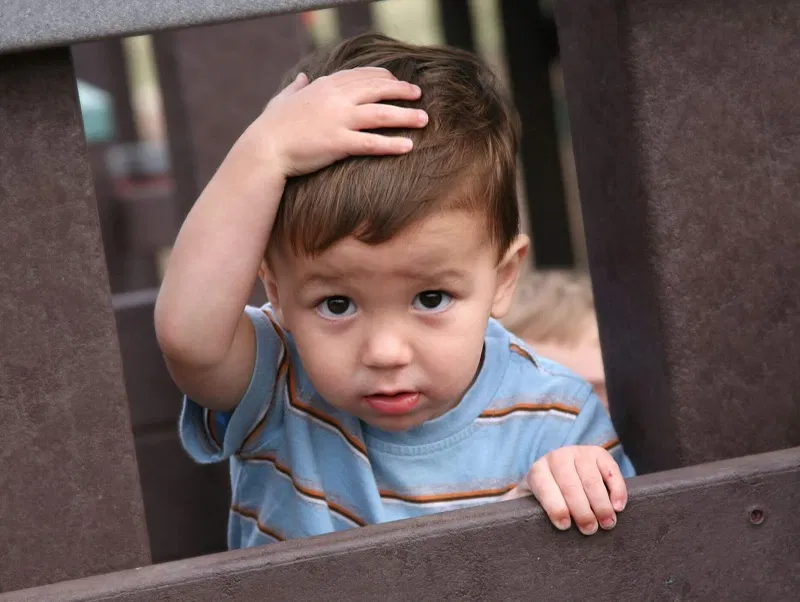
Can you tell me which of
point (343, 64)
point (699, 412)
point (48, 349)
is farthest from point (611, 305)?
point (48, 349)

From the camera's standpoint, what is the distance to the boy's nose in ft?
4.12

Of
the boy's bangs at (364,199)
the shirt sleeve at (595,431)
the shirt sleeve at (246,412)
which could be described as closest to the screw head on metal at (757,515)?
the shirt sleeve at (595,431)

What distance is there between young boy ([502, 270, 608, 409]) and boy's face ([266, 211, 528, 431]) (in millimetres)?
1075

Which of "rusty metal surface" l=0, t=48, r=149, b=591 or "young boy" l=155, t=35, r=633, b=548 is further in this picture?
"young boy" l=155, t=35, r=633, b=548

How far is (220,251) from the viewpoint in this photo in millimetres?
1215

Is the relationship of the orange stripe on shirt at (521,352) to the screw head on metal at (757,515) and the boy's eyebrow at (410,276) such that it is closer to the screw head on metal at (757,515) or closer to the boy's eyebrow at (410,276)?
the boy's eyebrow at (410,276)

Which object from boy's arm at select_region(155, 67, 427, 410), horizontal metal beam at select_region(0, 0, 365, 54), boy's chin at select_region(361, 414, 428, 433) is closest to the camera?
horizontal metal beam at select_region(0, 0, 365, 54)

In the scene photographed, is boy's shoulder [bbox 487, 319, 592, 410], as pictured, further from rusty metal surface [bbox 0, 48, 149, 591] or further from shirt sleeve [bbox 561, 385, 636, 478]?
rusty metal surface [bbox 0, 48, 149, 591]

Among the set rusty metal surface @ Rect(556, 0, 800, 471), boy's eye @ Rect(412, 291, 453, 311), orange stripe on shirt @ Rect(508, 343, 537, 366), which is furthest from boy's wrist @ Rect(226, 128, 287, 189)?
orange stripe on shirt @ Rect(508, 343, 537, 366)

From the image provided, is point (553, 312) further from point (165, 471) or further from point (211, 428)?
point (211, 428)

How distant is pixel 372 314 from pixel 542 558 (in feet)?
1.17

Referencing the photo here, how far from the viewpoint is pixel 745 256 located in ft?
3.66

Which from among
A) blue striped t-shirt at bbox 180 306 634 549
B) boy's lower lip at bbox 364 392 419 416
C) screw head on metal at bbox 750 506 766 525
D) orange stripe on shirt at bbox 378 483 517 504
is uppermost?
boy's lower lip at bbox 364 392 419 416

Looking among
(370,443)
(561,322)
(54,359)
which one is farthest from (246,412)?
(561,322)
